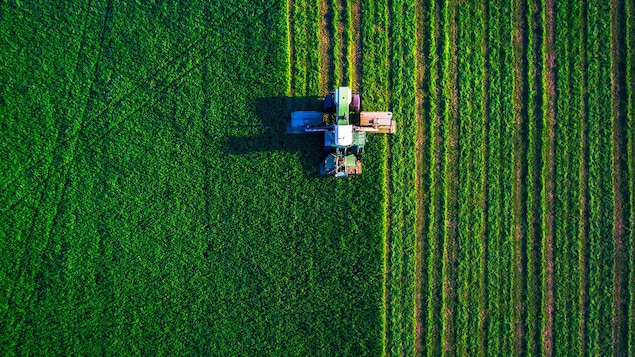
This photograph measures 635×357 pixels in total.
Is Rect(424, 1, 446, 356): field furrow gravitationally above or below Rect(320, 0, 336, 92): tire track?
below

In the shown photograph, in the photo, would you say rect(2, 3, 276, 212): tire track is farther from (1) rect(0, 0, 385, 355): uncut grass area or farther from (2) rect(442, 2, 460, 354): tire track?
(2) rect(442, 2, 460, 354): tire track

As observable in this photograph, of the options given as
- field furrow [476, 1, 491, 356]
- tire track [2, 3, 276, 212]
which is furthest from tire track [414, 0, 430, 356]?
tire track [2, 3, 276, 212]

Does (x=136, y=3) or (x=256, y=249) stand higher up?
(x=136, y=3)

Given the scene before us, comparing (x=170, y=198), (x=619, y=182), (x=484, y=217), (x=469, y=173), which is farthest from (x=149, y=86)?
(x=619, y=182)

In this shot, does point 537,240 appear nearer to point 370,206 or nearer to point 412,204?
point 412,204

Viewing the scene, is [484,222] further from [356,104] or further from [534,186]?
[356,104]

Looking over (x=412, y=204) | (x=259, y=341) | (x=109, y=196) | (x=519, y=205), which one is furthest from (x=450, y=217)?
(x=109, y=196)

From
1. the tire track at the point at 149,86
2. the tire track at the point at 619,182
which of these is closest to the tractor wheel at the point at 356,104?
the tire track at the point at 149,86
